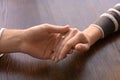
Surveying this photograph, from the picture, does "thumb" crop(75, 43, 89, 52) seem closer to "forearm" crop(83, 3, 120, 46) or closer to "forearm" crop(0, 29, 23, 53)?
"forearm" crop(83, 3, 120, 46)

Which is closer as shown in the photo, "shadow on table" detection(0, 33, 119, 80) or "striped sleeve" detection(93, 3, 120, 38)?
"shadow on table" detection(0, 33, 119, 80)

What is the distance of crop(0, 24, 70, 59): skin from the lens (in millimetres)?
803

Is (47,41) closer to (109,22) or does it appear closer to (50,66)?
(50,66)

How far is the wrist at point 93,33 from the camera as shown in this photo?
852 millimetres

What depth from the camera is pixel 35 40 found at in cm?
83

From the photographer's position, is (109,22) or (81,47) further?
(109,22)

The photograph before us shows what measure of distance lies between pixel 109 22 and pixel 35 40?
291mm

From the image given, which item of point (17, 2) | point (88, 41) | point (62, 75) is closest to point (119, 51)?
point (88, 41)

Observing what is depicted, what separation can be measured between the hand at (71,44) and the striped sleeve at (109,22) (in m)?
0.11

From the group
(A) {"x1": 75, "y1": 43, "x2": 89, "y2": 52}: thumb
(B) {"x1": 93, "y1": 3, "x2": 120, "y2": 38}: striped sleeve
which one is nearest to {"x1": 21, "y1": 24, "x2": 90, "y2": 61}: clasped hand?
(A) {"x1": 75, "y1": 43, "x2": 89, "y2": 52}: thumb

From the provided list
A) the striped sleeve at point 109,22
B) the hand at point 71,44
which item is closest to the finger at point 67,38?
the hand at point 71,44

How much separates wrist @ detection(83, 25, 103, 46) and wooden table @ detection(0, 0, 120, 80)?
0.02 meters

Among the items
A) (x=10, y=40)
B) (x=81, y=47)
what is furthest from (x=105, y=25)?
(x=10, y=40)

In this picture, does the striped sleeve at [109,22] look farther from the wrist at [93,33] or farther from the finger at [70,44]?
the finger at [70,44]
